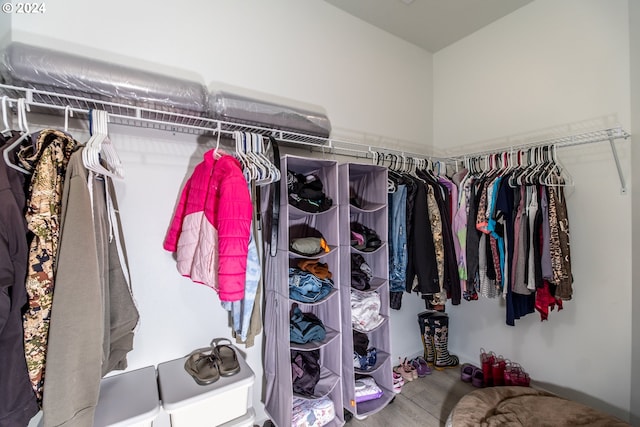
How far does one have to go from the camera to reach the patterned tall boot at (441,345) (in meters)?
2.58

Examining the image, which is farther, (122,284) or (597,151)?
(597,151)

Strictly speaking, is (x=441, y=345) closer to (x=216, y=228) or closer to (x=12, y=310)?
(x=216, y=228)

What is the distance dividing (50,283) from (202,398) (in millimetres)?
774

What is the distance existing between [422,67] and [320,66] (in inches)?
51.8

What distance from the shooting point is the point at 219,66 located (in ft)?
5.71

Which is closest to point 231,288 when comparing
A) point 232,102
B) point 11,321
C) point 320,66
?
point 11,321

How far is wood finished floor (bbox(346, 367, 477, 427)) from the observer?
1.93m

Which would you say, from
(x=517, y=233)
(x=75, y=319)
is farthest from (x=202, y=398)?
(x=517, y=233)

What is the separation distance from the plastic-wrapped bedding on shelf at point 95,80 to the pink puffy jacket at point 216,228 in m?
0.30

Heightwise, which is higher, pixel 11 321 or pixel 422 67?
pixel 422 67

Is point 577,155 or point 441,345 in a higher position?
point 577,155

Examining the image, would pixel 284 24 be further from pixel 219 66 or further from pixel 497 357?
pixel 497 357

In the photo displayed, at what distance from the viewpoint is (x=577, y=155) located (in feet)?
6.52

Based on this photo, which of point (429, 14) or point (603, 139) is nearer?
point (603, 139)
